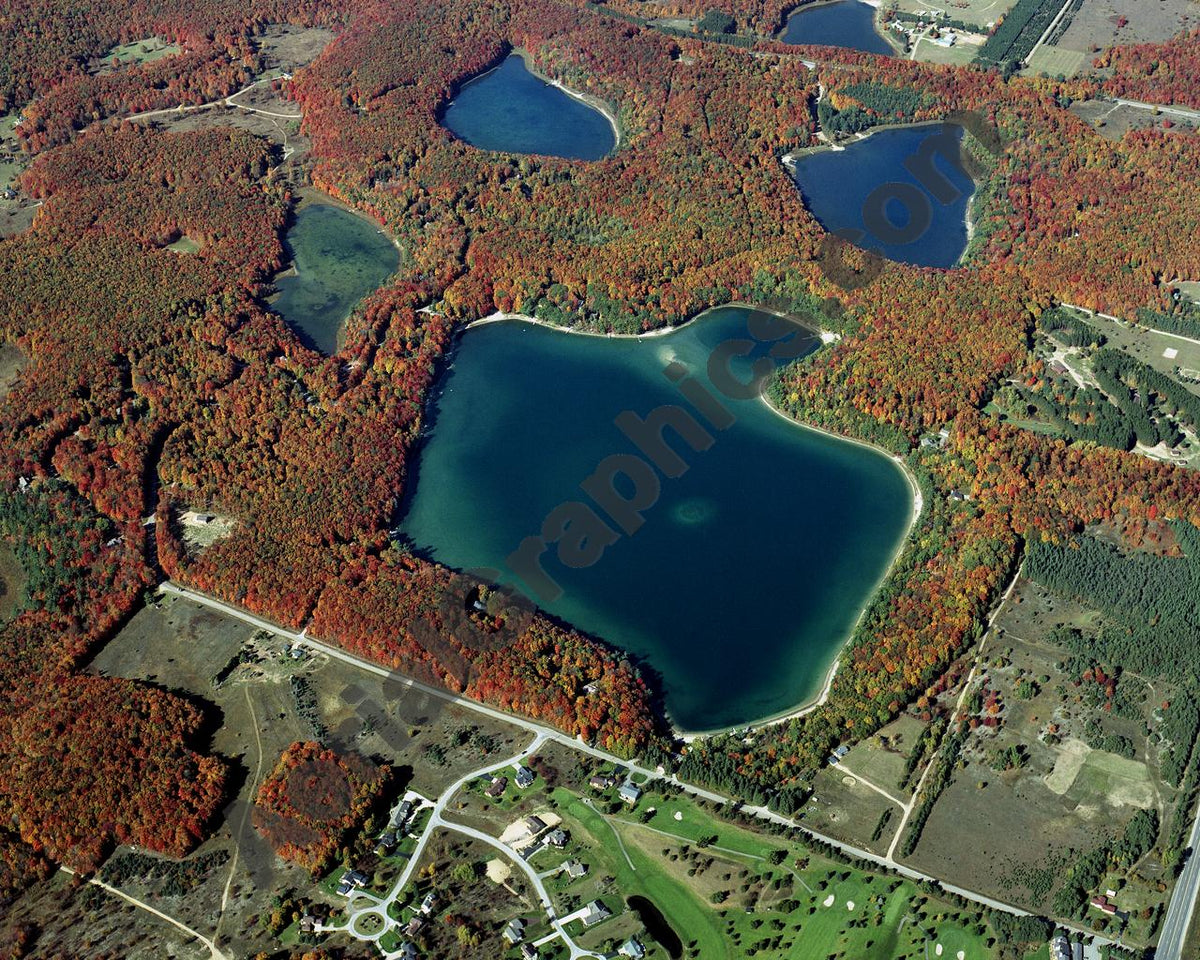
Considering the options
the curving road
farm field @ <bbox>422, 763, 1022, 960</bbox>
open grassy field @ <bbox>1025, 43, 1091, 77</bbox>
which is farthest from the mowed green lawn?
open grassy field @ <bbox>1025, 43, 1091, 77</bbox>

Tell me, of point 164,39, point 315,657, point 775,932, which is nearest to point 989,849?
point 775,932

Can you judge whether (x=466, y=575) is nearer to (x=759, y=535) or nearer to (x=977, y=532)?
(x=759, y=535)

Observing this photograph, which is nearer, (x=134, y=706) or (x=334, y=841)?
(x=334, y=841)

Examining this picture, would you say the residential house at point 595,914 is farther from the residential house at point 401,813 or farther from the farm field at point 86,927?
the farm field at point 86,927

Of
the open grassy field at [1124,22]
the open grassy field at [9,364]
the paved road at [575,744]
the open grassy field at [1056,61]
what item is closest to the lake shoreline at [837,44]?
the open grassy field at [1056,61]

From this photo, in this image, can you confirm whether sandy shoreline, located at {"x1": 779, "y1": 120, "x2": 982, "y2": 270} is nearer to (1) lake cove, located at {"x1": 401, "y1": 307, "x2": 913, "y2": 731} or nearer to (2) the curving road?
(1) lake cove, located at {"x1": 401, "y1": 307, "x2": 913, "y2": 731}

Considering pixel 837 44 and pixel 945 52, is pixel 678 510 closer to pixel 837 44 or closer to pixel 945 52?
pixel 837 44
